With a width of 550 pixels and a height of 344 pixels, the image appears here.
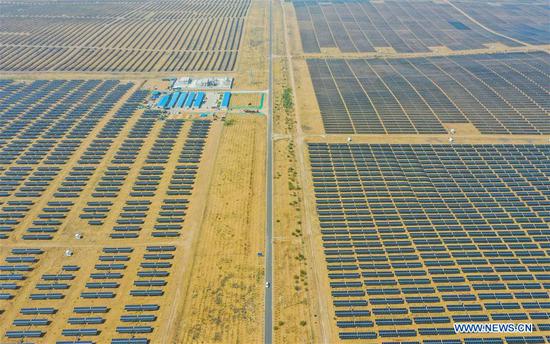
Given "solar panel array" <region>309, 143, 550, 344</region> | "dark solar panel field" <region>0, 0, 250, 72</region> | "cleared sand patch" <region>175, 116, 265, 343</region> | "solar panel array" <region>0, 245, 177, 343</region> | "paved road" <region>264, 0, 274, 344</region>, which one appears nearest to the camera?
"solar panel array" <region>0, 245, 177, 343</region>

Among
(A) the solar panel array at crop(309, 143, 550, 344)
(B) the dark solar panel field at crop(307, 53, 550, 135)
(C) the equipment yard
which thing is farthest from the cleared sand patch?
(B) the dark solar panel field at crop(307, 53, 550, 135)

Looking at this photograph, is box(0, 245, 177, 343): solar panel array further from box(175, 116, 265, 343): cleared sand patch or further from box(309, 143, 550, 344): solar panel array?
box(309, 143, 550, 344): solar panel array

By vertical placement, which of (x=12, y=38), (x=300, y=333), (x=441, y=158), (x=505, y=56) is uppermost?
(x=12, y=38)

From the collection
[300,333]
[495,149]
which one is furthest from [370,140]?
[300,333]

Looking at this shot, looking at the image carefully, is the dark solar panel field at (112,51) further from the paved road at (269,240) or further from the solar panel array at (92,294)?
the solar panel array at (92,294)

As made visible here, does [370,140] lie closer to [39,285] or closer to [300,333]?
[300,333]

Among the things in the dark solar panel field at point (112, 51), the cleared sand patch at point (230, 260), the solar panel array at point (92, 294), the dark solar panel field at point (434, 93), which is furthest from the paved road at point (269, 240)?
the dark solar panel field at point (112, 51)

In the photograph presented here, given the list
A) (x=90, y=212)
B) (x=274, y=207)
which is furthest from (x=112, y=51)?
(x=274, y=207)
